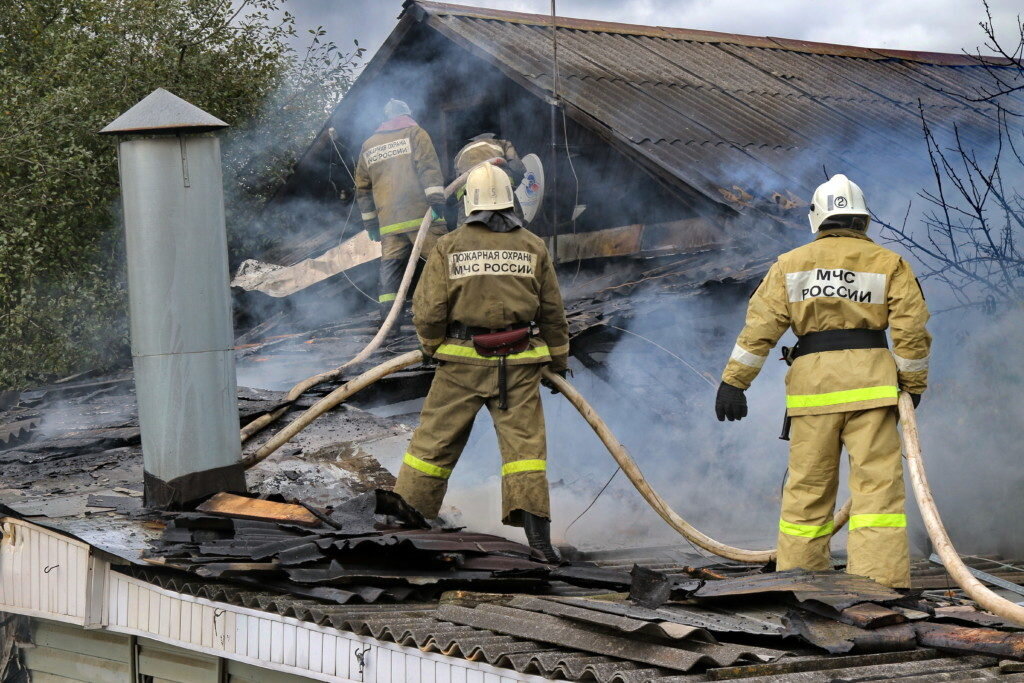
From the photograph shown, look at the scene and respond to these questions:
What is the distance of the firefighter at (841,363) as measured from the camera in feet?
15.4

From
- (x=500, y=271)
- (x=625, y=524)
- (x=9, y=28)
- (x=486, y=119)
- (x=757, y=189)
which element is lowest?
(x=625, y=524)

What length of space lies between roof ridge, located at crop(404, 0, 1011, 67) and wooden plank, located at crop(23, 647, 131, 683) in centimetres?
667

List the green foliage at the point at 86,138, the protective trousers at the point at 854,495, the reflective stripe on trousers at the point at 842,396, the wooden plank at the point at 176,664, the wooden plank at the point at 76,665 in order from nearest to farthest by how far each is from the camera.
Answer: the protective trousers at the point at 854,495 < the reflective stripe on trousers at the point at 842,396 < the wooden plank at the point at 176,664 < the wooden plank at the point at 76,665 < the green foliage at the point at 86,138

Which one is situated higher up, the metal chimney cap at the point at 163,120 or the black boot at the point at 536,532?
the metal chimney cap at the point at 163,120

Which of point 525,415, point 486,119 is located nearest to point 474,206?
point 525,415

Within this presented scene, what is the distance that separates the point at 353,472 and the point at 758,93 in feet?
23.1

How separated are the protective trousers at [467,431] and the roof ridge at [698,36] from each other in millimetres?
5931

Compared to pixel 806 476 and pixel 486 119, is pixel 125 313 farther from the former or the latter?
pixel 806 476

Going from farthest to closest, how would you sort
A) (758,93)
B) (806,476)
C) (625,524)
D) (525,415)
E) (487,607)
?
(758,93) → (625,524) → (525,415) → (806,476) → (487,607)

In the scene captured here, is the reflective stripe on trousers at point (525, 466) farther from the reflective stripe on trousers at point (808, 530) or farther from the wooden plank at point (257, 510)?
the reflective stripe on trousers at point (808, 530)

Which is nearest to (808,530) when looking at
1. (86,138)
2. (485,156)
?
(485,156)

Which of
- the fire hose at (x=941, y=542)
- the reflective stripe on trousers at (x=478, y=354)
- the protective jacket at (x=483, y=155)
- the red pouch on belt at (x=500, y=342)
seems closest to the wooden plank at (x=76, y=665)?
the reflective stripe on trousers at (x=478, y=354)

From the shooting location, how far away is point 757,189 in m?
9.15

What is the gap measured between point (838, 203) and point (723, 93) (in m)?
6.84
